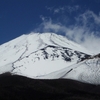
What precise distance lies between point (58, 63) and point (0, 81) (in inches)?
3038

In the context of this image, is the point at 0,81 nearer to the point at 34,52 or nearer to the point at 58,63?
the point at 58,63

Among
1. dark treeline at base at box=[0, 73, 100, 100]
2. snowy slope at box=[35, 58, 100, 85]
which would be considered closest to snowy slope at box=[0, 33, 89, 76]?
snowy slope at box=[35, 58, 100, 85]

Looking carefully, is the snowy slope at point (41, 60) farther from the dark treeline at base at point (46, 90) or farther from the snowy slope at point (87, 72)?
the dark treeline at base at point (46, 90)

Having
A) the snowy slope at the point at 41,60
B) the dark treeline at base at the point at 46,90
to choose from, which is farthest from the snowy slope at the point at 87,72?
the snowy slope at the point at 41,60

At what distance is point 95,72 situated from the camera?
107 metres

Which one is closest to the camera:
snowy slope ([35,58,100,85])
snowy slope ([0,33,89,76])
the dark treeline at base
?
the dark treeline at base

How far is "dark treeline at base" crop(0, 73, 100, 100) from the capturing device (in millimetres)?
76438

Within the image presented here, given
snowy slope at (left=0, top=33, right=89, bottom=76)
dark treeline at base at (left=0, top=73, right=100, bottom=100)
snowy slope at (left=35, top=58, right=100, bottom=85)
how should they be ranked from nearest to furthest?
dark treeline at base at (left=0, top=73, right=100, bottom=100)
snowy slope at (left=35, top=58, right=100, bottom=85)
snowy slope at (left=0, top=33, right=89, bottom=76)

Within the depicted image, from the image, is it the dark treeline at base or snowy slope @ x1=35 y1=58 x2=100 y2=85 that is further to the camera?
snowy slope @ x1=35 y1=58 x2=100 y2=85

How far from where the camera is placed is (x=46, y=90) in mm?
85625

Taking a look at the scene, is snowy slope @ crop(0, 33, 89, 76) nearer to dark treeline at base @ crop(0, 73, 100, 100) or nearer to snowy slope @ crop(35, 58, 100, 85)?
snowy slope @ crop(35, 58, 100, 85)

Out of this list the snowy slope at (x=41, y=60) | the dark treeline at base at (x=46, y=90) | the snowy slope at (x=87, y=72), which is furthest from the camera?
the snowy slope at (x=41, y=60)

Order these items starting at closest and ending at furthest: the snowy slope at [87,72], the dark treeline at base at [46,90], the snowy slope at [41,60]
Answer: the dark treeline at base at [46,90] < the snowy slope at [87,72] < the snowy slope at [41,60]

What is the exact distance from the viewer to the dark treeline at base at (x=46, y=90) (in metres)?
76.4
